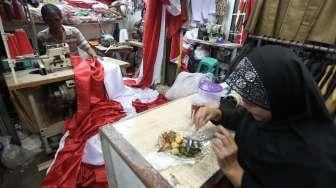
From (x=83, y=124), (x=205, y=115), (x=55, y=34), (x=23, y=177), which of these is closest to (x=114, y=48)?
(x=55, y=34)

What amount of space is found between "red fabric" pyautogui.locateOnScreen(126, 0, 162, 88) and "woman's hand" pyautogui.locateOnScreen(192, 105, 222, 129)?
55.0 inches

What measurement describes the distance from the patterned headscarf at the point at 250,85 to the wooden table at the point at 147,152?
291 millimetres

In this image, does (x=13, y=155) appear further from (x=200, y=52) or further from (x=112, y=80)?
(x=200, y=52)

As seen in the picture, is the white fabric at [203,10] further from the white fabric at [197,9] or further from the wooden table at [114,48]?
the wooden table at [114,48]

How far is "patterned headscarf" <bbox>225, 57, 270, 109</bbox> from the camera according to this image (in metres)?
0.64

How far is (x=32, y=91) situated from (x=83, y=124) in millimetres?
522

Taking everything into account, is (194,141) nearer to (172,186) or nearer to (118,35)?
(172,186)

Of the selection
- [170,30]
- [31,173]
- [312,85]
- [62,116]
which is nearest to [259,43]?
[170,30]

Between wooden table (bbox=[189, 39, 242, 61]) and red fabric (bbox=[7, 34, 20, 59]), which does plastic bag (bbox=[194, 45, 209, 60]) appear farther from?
red fabric (bbox=[7, 34, 20, 59])

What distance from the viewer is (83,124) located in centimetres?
174

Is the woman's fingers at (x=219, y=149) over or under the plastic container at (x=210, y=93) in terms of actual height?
over

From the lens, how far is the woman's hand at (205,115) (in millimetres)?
949

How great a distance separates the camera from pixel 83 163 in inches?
63.6

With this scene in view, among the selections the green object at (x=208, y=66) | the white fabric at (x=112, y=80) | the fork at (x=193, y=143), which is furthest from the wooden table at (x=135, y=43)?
the fork at (x=193, y=143)
